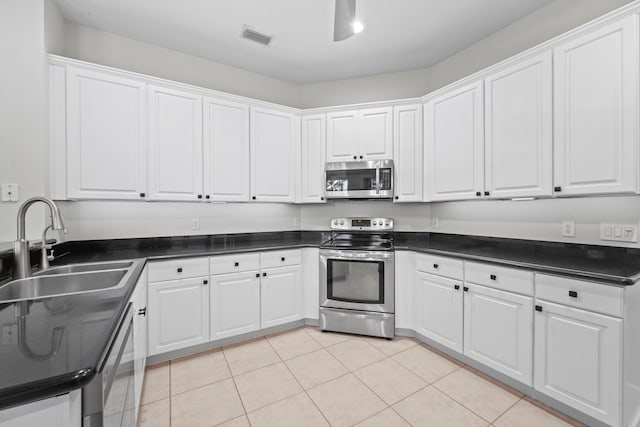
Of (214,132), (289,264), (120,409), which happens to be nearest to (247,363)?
(289,264)

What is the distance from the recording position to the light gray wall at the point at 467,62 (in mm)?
2120

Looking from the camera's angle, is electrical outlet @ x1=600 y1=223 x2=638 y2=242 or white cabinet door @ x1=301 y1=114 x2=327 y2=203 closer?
electrical outlet @ x1=600 y1=223 x2=638 y2=242

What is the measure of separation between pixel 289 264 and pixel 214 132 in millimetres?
1516

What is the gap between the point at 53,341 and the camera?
778 mm

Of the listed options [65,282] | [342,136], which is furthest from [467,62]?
[65,282]

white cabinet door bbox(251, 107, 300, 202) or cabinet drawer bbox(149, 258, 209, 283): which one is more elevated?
white cabinet door bbox(251, 107, 300, 202)

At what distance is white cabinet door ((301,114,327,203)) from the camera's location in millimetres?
3256

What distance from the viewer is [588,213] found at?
2014 mm

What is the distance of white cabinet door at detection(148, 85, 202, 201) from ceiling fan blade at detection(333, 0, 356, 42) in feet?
5.40

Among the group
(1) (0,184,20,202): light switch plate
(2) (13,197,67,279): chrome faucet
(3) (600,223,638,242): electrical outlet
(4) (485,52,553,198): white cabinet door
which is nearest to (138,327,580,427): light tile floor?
(2) (13,197,67,279): chrome faucet

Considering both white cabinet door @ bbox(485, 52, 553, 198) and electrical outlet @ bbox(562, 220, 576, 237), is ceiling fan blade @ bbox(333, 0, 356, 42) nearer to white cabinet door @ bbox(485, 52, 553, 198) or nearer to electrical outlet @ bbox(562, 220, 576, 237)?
white cabinet door @ bbox(485, 52, 553, 198)

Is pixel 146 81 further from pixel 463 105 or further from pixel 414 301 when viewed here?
pixel 414 301

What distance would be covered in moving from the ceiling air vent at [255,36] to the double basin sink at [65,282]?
2.20 m

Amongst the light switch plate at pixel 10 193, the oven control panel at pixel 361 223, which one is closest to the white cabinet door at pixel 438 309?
the oven control panel at pixel 361 223
